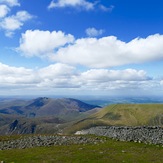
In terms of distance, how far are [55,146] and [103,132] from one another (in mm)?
21487

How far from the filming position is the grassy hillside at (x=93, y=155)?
1341 inches

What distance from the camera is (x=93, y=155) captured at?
3675cm

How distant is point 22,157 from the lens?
36.5 metres

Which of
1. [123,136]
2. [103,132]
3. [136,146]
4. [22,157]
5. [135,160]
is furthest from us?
[103,132]

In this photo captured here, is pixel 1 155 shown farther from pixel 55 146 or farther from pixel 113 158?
pixel 113 158

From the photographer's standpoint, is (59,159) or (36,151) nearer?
(59,159)

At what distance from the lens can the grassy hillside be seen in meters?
34.1

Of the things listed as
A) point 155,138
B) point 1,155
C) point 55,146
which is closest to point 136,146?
point 155,138

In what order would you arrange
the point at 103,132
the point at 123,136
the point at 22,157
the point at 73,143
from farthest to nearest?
1. the point at 103,132
2. the point at 123,136
3. the point at 73,143
4. the point at 22,157

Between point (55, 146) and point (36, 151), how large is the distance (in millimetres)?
5686

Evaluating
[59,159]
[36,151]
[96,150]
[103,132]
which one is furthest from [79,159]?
[103,132]

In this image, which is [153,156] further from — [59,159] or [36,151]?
[36,151]

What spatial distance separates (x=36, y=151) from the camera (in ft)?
134

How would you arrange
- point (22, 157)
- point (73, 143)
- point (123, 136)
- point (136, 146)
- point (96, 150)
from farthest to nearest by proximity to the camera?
point (123, 136) → point (73, 143) → point (136, 146) → point (96, 150) → point (22, 157)
